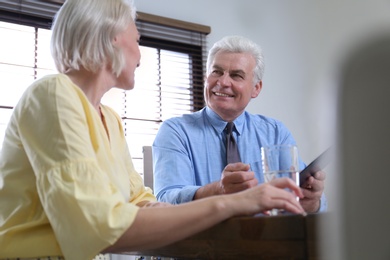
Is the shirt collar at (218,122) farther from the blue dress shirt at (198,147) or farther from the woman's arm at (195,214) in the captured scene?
the woman's arm at (195,214)

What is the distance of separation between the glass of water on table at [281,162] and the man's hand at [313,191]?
0.20 meters

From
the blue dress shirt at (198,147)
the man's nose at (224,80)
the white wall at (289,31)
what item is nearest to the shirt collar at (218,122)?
the blue dress shirt at (198,147)

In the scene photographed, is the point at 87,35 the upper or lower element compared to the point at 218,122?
upper

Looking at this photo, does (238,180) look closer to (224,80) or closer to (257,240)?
(257,240)

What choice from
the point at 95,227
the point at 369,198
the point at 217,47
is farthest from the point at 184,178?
the point at 369,198

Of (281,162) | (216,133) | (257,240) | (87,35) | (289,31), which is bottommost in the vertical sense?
(257,240)

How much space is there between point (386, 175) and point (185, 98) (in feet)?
10.3

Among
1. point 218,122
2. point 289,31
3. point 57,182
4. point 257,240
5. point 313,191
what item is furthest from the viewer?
point 289,31

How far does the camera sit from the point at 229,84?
206 cm

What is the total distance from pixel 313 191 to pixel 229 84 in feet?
2.71

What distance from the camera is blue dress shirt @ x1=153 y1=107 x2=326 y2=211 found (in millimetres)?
1741

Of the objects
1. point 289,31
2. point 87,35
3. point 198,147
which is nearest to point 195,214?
point 87,35

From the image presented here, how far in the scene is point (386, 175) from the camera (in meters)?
0.27

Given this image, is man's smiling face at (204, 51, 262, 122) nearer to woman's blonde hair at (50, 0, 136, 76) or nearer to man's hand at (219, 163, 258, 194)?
man's hand at (219, 163, 258, 194)
